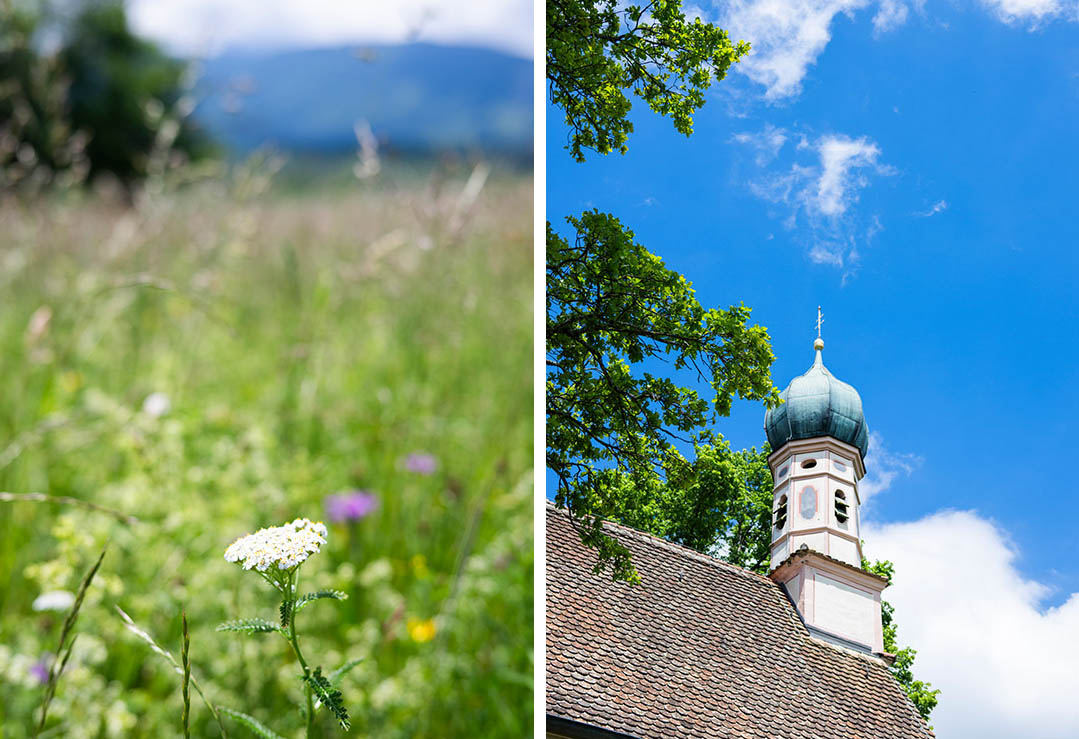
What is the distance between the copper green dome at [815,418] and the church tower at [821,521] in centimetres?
1

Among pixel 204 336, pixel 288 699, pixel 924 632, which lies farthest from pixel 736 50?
pixel 288 699

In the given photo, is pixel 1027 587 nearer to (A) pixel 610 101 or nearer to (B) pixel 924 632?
(B) pixel 924 632

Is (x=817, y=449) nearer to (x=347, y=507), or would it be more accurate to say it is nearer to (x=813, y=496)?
(x=813, y=496)

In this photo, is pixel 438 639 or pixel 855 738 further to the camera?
pixel 855 738

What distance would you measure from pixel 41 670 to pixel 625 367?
2383 millimetres

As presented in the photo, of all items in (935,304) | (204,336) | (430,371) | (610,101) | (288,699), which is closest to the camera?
(288,699)

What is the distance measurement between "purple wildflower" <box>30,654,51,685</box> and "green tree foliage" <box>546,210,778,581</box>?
6.87 feet

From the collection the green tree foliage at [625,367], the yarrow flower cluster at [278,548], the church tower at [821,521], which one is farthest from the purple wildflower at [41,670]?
the church tower at [821,521]

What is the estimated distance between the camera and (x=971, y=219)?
4.17 metres

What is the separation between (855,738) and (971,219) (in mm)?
3088

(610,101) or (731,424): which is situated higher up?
(610,101)

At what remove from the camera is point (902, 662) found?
760cm

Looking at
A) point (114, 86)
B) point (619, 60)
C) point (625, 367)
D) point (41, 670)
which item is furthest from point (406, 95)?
point (114, 86)

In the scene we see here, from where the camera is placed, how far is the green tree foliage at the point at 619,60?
11.2ft
